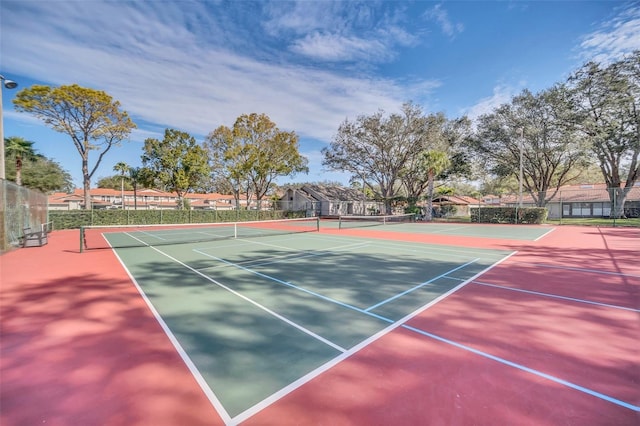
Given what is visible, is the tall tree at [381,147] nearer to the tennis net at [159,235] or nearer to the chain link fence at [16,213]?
the tennis net at [159,235]

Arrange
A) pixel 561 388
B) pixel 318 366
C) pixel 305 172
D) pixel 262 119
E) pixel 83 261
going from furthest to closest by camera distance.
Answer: pixel 305 172 < pixel 262 119 < pixel 83 261 < pixel 318 366 < pixel 561 388

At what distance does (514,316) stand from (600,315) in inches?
62.2

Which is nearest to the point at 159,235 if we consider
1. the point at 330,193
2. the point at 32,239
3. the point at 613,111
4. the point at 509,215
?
the point at 32,239

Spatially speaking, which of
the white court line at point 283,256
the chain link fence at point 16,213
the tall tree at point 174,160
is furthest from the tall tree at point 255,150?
the white court line at point 283,256

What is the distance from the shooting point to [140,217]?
31.0 meters

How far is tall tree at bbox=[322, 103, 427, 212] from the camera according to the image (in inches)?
1505

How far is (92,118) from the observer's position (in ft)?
98.4

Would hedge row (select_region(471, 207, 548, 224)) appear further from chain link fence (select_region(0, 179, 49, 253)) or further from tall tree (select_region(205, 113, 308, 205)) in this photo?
chain link fence (select_region(0, 179, 49, 253))

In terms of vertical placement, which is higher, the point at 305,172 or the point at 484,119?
the point at 484,119

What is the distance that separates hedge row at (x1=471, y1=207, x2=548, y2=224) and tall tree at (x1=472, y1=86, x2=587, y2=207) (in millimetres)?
4513

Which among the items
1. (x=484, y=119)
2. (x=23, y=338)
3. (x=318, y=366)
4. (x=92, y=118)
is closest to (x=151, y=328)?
(x=23, y=338)

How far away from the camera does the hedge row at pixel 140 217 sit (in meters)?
26.0

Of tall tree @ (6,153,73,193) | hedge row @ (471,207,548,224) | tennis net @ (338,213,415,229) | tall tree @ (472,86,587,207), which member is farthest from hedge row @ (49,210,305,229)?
tall tree @ (472,86,587,207)

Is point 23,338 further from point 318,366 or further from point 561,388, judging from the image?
point 561,388
